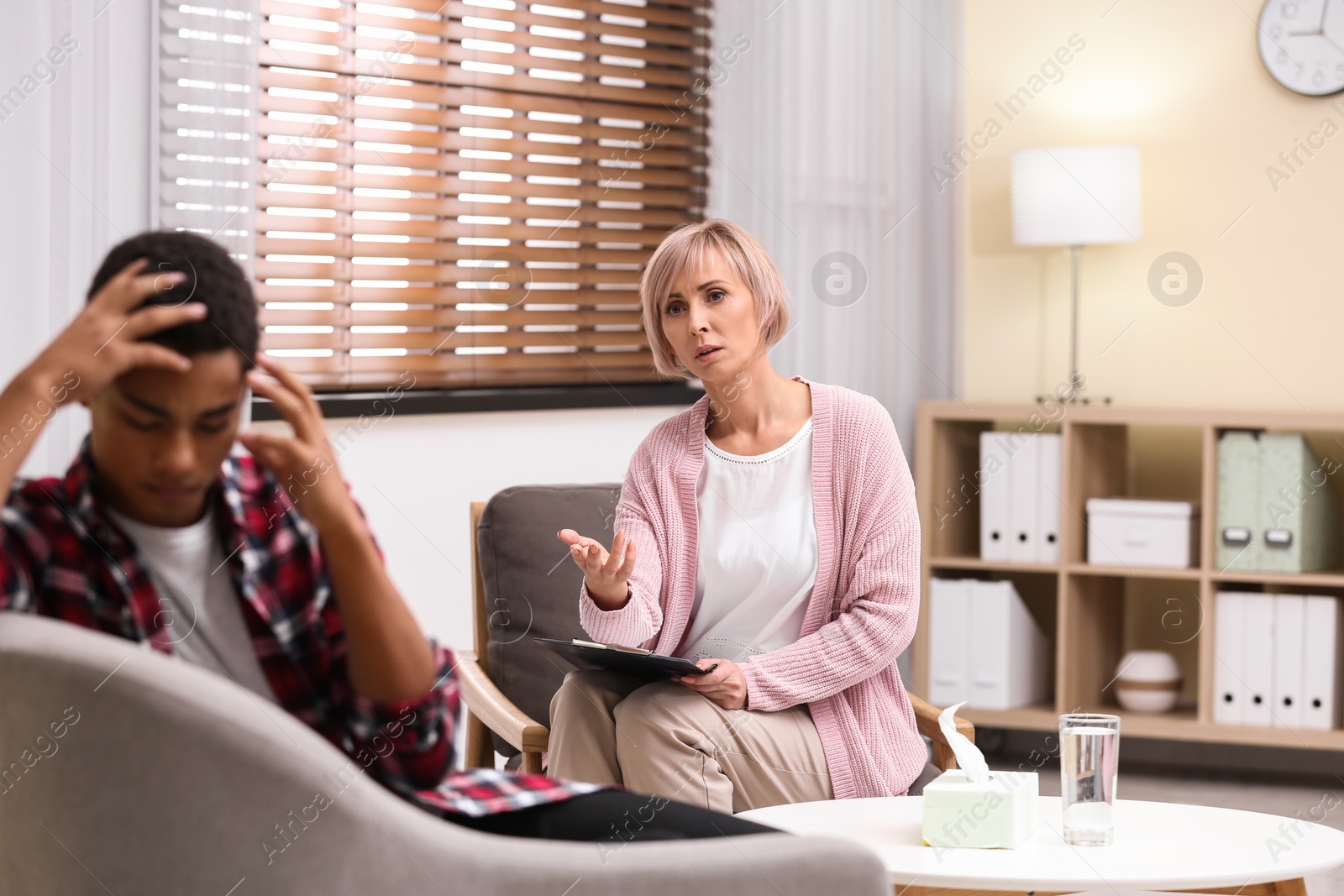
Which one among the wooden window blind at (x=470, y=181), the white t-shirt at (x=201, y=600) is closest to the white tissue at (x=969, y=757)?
the white t-shirt at (x=201, y=600)

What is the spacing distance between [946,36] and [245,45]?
2247 mm

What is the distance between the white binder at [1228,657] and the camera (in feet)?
10.6

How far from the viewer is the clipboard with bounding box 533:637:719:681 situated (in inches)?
62.9

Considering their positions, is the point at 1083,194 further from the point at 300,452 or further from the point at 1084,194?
the point at 300,452

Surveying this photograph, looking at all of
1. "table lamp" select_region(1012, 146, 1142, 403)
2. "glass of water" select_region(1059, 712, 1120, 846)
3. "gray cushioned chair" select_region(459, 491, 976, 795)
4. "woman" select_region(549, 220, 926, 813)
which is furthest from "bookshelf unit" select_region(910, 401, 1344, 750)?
"glass of water" select_region(1059, 712, 1120, 846)

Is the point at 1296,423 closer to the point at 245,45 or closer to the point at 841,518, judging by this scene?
the point at 841,518

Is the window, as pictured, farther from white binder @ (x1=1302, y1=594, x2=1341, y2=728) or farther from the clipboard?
white binder @ (x1=1302, y1=594, x2=1341, y2=728)

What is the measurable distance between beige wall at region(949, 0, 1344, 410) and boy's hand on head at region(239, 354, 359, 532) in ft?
10.5

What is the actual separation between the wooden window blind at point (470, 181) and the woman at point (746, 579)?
0.92 m

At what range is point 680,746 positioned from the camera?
171 cm

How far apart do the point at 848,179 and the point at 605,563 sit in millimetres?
2022

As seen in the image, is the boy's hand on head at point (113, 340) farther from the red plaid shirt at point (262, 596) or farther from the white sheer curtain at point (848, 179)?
the white sheer curtain at point (848, 179)

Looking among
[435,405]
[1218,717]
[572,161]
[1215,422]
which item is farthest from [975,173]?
[435,405]

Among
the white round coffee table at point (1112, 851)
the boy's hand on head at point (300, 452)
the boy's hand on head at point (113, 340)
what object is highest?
the boy's hand on head at point (113, 340)
